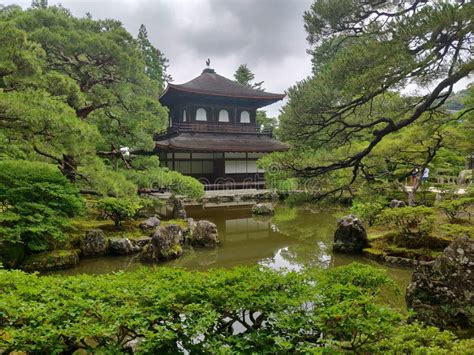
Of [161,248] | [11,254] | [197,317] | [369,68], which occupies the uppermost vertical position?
[369,68]

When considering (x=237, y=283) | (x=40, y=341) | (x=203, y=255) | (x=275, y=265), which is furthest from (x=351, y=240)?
(x=40, y=341)

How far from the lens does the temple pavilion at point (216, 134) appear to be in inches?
811

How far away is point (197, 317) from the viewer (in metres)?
2.50

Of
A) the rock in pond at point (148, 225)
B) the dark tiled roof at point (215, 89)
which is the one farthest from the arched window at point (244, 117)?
the rock in pond at point (148, 225)

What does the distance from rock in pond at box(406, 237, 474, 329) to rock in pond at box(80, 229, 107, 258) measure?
728 cm

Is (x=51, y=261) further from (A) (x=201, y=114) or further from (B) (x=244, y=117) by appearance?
(B) (x=244, y=117)

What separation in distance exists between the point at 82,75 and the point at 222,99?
1227 cm

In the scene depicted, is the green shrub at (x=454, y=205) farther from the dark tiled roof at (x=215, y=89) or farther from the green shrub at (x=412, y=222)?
the dark tiled roof at (x=215, y=89)

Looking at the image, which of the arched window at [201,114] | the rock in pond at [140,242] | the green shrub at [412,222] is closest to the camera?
the green shrub at [412,222]

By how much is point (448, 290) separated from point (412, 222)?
437 centimetres

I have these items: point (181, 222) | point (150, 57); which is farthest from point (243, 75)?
point (181, 222)

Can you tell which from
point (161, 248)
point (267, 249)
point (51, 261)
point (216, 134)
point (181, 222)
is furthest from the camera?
point (216, 134)

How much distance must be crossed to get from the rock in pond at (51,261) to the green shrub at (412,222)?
7825 mm

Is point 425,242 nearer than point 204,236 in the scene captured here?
Yes
